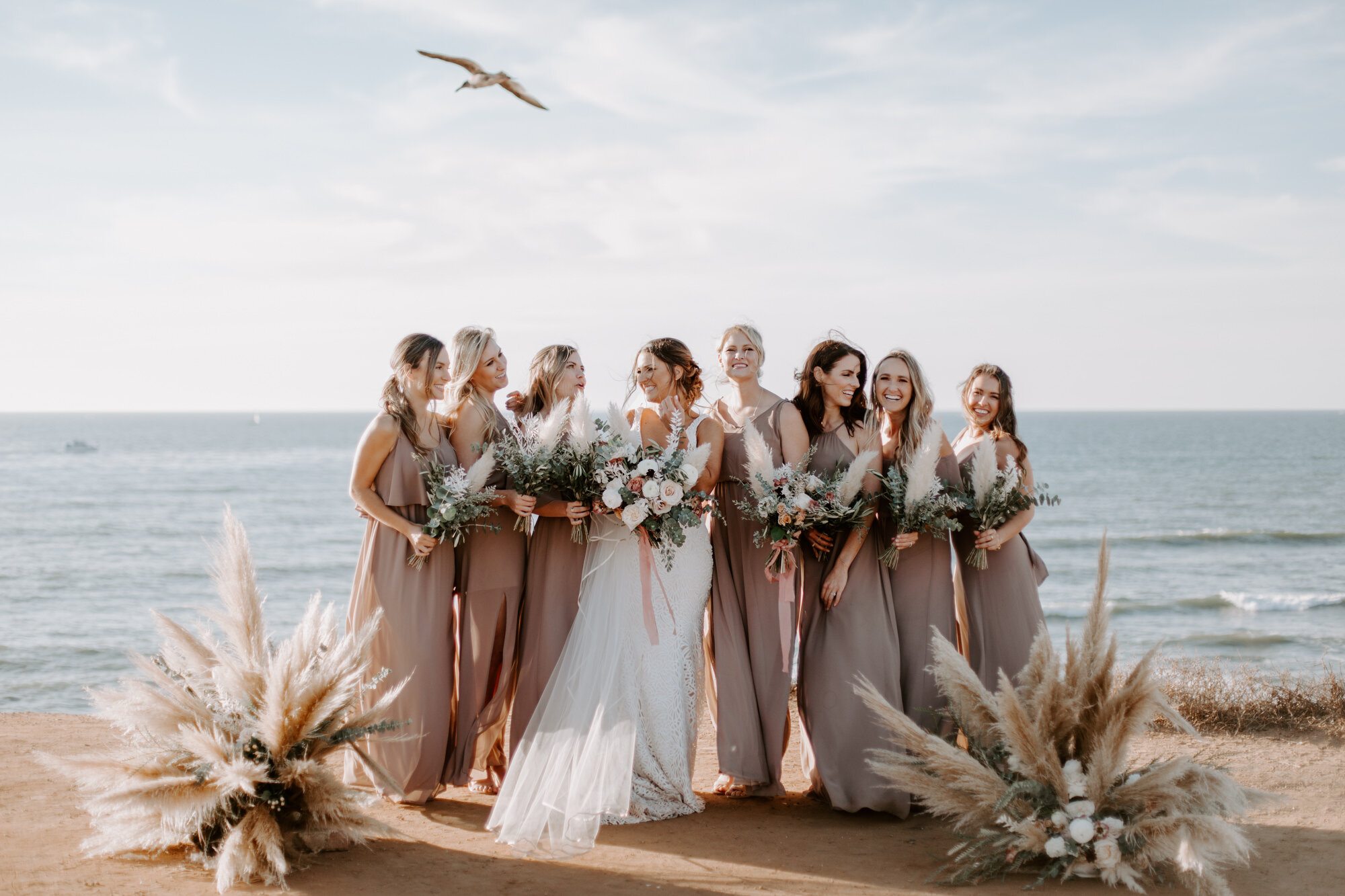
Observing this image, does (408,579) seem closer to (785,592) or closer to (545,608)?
(545,608)

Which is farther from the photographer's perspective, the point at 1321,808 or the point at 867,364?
the point at 867,364

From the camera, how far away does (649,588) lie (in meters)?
5.80

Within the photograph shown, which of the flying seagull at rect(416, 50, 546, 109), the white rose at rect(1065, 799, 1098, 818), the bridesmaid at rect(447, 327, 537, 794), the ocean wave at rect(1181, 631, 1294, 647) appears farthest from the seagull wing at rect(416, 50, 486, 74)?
the ocean wave at rect(1181, 631, 1294, 647)

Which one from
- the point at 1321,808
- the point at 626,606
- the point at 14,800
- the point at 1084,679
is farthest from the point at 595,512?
the point at 1321,808

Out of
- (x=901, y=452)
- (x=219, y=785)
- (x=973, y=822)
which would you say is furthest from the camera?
(x=901, y=452)

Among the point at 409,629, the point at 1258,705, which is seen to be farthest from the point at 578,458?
the point at 1258,705

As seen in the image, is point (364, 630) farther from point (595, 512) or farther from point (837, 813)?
point (837, 813)

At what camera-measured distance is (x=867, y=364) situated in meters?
6.30

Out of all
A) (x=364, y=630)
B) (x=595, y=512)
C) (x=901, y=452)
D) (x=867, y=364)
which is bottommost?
(x=364, y=630)

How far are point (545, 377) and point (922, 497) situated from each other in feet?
8.38

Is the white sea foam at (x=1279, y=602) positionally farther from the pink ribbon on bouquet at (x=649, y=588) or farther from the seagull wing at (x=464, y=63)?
the seagull wing at (x=464, y=63)

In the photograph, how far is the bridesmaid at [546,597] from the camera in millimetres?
5977

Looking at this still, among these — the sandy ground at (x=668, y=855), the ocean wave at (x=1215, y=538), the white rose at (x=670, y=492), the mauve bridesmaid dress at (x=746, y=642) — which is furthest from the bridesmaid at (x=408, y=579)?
the ocean wave at (x=1215, y=538)

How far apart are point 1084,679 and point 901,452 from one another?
2.02m
